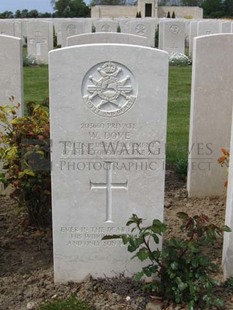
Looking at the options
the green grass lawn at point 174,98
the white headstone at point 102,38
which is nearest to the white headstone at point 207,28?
the green grass lawn at point 174,98

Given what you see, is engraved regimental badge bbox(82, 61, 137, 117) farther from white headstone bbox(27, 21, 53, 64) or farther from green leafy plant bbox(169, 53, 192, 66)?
white headstone bbox(27, 21, 53, 64)

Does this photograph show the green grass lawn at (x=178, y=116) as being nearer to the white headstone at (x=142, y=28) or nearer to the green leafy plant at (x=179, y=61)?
the green leafy plant at (x=179, y=61)

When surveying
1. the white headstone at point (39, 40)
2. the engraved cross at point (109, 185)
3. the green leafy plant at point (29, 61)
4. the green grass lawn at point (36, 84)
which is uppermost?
the white headstone at point (39, 40)

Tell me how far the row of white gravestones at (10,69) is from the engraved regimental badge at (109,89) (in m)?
1.96

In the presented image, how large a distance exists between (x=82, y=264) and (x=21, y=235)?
0.90 metres

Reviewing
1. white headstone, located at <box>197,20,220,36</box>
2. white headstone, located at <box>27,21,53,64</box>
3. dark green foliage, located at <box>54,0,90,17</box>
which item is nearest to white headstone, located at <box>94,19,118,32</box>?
white headstone, located at <box>197,20,220,36</box>

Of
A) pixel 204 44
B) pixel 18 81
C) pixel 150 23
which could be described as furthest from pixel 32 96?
pixel 150 23

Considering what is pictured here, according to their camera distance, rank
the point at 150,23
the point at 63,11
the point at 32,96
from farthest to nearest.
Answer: the point at 63,11, the point at 150,23, the point at 32,96

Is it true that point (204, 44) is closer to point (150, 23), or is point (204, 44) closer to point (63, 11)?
point (150, 23)

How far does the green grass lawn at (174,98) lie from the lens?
666 centimetres

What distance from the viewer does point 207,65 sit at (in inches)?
191

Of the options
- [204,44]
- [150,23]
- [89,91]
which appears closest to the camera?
[89,91]

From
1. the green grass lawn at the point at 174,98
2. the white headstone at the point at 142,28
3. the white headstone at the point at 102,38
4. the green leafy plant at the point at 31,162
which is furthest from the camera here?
the white headstone at the point at 142,28

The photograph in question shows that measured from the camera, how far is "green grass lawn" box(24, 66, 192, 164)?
21.9 ft
